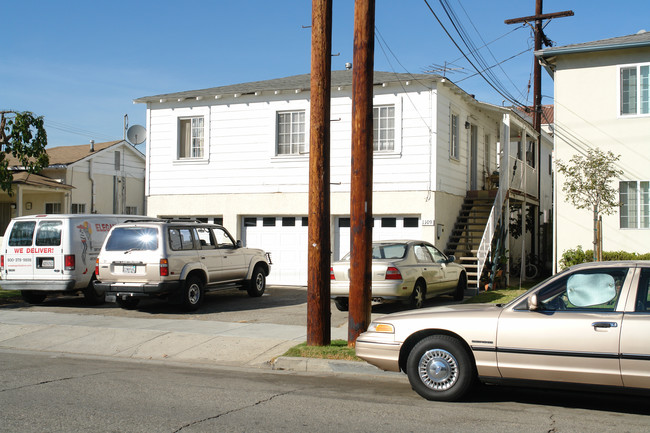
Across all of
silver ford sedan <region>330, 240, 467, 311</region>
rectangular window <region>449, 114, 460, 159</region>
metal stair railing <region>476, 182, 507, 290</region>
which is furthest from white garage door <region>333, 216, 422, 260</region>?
rectangular window <region>449, 114, 460, 159</region>

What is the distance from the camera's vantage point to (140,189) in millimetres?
34344

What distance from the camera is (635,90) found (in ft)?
53.4

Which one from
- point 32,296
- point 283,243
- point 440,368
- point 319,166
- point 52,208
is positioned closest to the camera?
point 440,368

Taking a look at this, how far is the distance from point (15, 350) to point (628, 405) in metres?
9.42

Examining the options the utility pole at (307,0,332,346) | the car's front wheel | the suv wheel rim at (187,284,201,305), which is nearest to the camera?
the car's front wheel

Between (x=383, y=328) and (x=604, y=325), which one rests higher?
(x=604, y=325)

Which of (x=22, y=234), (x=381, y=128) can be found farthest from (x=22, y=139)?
(x=381, y=128)

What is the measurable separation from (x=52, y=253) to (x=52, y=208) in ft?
51.0

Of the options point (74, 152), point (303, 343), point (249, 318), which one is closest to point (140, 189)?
point (74, 152)

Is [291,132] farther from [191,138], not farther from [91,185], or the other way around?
[91,185]

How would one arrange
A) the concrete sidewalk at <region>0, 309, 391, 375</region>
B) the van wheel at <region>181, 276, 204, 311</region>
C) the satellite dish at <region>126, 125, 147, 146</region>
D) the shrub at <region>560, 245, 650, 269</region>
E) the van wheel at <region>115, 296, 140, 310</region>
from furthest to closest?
the satellite dish at <region>126, 125, 147, 146</region> → the shrub at <region>560, 245, 650, 269</region> → the van wheel at <region>115, 296, 140, 310</region> → the van wheel at <region>181, 276, 204, 311</region> → the concrete sidewalk at <region>0, 309, 391, 375</region>

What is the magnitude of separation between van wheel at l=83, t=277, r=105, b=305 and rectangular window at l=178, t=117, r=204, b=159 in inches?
272

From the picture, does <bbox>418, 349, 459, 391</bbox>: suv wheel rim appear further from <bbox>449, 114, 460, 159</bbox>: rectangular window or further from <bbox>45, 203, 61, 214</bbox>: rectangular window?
<bbox>45, 203, 61, 214</bbox>: rectangular window

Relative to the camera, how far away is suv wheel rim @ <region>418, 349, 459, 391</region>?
6.89 m
